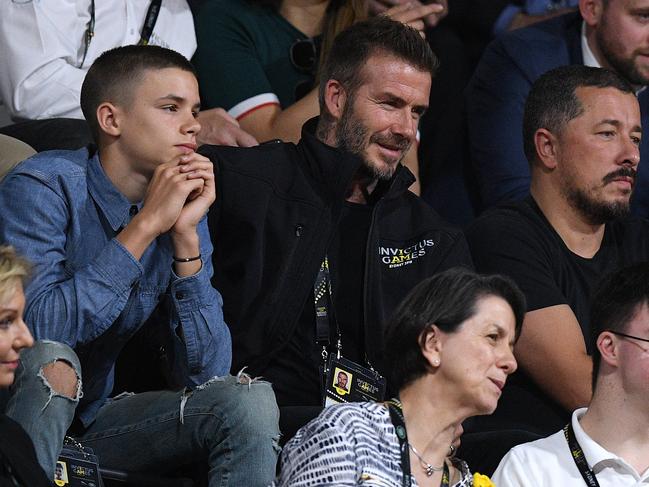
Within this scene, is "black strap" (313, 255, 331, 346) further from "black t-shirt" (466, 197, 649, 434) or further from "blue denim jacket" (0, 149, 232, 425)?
"black t-shirt" (466, 197, 649, 434)

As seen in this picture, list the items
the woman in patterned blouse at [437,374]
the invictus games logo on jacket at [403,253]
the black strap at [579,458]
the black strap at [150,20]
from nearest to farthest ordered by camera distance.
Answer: the woman in patterned blouse at [437,374] → the black strap at [579,458] → the invictus games logo on jacket at [403,253] → the black strap at [150,20]

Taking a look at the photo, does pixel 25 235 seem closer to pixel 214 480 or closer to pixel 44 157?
pixel 44 157

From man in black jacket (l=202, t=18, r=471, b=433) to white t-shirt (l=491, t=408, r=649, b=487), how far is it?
555 mm

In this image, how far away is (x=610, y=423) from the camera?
2.81 metres

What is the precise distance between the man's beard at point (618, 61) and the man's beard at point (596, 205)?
680mm

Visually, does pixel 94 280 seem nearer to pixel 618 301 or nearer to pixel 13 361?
pixel 13 361

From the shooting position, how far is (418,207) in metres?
3.61

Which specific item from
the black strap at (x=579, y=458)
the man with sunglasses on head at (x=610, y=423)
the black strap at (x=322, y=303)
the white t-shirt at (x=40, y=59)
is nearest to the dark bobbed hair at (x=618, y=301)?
the man with sunglasses on head at (x=610, y=423)

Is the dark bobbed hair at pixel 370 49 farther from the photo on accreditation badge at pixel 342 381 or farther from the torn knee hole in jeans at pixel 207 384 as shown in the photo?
the torn knee hole in jeans at pixel 207 384

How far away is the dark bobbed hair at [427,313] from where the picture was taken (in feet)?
8.66

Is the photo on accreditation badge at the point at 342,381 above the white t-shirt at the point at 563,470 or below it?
below

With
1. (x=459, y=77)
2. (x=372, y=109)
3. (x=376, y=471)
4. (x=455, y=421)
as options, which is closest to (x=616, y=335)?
(x=455, y=421)

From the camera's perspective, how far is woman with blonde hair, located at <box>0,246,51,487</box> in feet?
7.43

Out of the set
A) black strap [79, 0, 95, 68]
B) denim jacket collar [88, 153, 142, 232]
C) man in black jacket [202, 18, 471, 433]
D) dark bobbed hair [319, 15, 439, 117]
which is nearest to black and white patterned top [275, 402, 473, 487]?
man in black jacket [202, 18, 471, 433]
